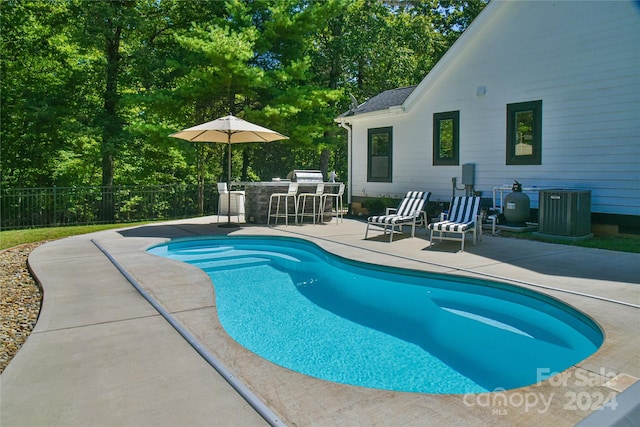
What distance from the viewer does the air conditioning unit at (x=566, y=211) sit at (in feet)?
27.3

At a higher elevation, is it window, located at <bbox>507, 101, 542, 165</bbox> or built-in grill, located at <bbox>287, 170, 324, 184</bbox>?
window, located at <bbox>507, 101, 542, 165</bbox>

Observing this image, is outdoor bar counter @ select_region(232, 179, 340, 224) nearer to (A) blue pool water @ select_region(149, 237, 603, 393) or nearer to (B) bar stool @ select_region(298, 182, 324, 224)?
(B) bar stool @ select_region(298, 182, 324, 224)

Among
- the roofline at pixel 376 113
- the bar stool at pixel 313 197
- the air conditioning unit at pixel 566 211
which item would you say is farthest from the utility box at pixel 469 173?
the bar stool at pixel 313 197

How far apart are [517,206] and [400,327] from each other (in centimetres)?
586

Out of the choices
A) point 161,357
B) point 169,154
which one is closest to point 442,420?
point 161,357

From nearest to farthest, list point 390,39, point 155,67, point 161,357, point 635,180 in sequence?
point 161,357
point 635,180
point 155,67
point 390,39

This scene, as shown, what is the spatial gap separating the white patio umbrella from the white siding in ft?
14.0

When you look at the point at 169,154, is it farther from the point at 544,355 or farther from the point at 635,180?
the point at 544,355

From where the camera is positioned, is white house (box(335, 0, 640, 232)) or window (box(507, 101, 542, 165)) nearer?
white house (box(335, 0, 640, 232))

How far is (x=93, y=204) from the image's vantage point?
43.3ft

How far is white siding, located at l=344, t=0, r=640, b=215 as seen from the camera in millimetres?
8328

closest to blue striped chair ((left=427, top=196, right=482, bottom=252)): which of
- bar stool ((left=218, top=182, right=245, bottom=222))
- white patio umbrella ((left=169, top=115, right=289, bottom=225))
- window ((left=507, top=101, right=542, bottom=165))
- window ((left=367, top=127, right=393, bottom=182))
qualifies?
window ((left=507, top=101, right=542, bottom=165))

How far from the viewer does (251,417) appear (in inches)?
92.4

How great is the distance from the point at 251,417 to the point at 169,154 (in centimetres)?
1634
